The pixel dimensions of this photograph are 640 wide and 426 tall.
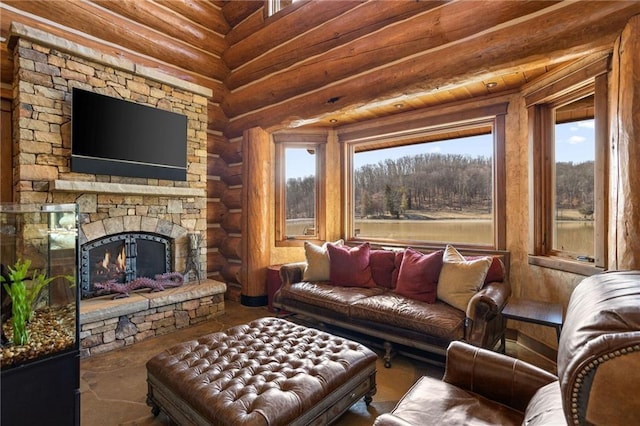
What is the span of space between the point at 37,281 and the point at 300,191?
144 inches

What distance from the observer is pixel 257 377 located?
5.89 ft

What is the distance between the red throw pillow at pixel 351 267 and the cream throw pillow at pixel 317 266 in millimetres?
66

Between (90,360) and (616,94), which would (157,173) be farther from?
(616,94)

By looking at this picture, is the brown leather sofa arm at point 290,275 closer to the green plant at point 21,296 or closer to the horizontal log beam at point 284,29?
the green plant at point 21,296

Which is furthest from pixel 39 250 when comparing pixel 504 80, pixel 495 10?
pixel 504 80

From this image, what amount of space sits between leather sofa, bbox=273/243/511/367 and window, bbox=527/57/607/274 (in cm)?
63

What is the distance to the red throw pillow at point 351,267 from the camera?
3.67 meters

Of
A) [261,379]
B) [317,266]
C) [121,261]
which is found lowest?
[261,379]

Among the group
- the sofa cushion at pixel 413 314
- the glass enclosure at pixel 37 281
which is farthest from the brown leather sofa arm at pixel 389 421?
the glass enclosure at pixel 37 281

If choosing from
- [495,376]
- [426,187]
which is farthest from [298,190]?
[495,376]

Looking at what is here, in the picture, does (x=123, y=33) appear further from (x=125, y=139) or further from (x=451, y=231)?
(x=451, y=231)

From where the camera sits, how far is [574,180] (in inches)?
121

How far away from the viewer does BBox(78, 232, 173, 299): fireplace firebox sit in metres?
3.39

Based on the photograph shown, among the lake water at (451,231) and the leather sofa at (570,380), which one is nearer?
the leather sofa at (570,380)
